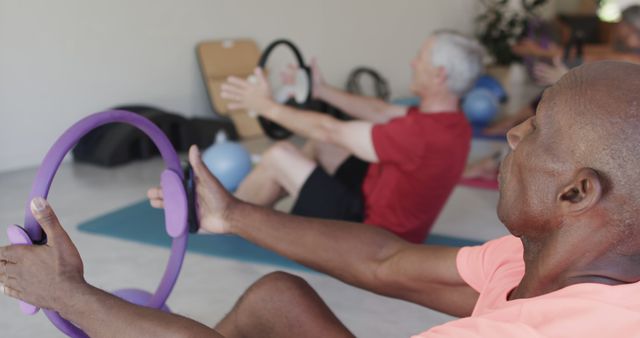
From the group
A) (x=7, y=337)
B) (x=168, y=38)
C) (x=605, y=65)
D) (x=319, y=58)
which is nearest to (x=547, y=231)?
(x=605, y=65)

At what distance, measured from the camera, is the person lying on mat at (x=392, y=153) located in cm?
290

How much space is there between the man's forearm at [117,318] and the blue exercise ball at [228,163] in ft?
8.79

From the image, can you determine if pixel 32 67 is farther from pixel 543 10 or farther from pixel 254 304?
pixel 543 10

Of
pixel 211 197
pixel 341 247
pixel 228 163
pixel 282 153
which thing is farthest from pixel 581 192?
pixel 228 163

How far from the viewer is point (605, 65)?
45.1 inches

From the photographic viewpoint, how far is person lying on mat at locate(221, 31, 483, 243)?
2.90 metres

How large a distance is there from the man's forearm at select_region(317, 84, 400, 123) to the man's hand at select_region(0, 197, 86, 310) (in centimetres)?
259

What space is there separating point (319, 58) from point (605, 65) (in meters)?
6.55

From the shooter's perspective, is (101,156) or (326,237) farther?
(101,156)

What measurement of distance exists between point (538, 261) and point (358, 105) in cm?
281

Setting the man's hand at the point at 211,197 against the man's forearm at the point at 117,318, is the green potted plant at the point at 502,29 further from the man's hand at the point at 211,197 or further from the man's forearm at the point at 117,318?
the man's forearm at the point at 117,318

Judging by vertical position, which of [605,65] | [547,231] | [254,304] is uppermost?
[605,65]

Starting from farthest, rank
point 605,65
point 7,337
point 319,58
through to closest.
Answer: point 319,58 < point 7,337 < point 605,65

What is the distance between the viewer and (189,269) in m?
3.13
